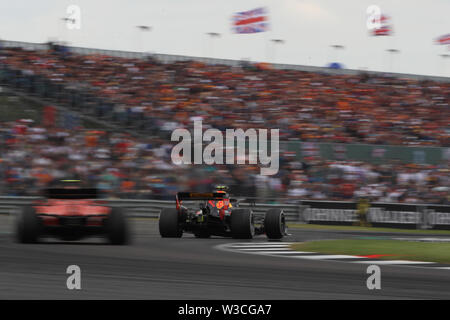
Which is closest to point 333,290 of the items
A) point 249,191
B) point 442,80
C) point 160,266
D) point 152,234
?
point 160,266

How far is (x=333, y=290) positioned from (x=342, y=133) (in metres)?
20.7

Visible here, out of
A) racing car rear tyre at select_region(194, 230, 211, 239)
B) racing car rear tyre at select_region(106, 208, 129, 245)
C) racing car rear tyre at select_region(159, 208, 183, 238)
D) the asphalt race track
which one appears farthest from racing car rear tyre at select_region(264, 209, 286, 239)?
racing car rear tyre at select_region(106, 208, 129, 245)

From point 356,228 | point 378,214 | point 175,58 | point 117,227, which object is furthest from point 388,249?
point 175,58

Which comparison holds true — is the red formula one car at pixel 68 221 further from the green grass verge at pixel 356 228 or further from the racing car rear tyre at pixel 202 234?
the green grass verge at pixel 356 228

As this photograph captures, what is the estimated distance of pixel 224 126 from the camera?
28.2 meters

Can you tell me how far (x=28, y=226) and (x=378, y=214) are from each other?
14.5m

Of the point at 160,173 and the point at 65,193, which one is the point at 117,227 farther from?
the point at 160,173

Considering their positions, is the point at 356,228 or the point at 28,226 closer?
the point at 28,226

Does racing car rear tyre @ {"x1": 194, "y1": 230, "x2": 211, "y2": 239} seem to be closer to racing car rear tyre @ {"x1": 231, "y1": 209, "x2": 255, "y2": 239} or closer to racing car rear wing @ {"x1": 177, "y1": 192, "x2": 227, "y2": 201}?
racing car rear tyre @ {"x1": 231, "y1": 209, "x2": 255, "y2": 239}

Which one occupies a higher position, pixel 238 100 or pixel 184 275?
pixel 238 100

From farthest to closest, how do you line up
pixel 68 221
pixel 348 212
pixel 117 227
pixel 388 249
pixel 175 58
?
pixel 175 58 < pixel 348 212 < pixel 388 249 < pixel 117 227 < pixel 68 221

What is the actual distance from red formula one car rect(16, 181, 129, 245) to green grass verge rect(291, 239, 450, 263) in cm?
393

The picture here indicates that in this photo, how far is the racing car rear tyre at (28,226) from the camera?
524 inches

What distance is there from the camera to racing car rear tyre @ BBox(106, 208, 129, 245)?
1352 cm
